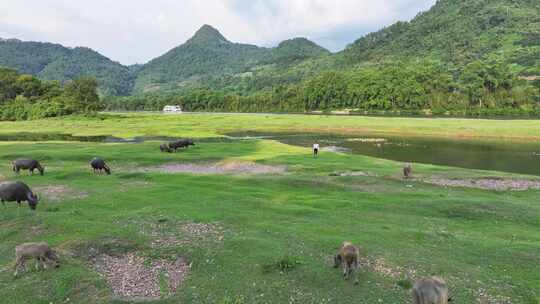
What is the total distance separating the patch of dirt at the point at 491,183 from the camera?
108ft

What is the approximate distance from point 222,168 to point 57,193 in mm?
18260

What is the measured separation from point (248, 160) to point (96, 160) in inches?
664

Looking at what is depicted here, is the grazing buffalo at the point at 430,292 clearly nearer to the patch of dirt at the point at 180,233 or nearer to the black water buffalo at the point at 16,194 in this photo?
the patch of dirt at the point at 180,233

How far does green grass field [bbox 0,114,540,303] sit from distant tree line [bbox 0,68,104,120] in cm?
12225

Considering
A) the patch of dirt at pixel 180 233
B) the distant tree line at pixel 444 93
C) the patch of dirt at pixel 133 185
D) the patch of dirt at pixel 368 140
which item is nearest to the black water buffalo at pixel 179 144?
the patch of dirt at pixel 133 185

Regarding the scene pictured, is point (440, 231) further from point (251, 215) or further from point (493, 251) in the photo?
point (251, 215)

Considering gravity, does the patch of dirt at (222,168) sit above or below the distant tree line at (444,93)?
below

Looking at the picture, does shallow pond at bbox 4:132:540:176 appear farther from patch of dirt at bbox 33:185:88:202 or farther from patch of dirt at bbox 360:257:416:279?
patch of dirt at bbox 360:257:416:279

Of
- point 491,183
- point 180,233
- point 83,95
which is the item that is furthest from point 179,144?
point 83,95

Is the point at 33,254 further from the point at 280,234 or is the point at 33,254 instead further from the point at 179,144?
the point at 179,144

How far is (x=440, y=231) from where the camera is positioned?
19.8m

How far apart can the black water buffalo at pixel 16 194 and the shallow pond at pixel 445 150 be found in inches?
1848

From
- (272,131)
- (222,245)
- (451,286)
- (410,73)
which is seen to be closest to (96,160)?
(222,245)

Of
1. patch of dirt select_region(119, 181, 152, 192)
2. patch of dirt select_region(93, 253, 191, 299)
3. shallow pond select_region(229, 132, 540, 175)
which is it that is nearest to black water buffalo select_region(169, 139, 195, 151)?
patch of dirt select_region(119, 181, 152, 192)
